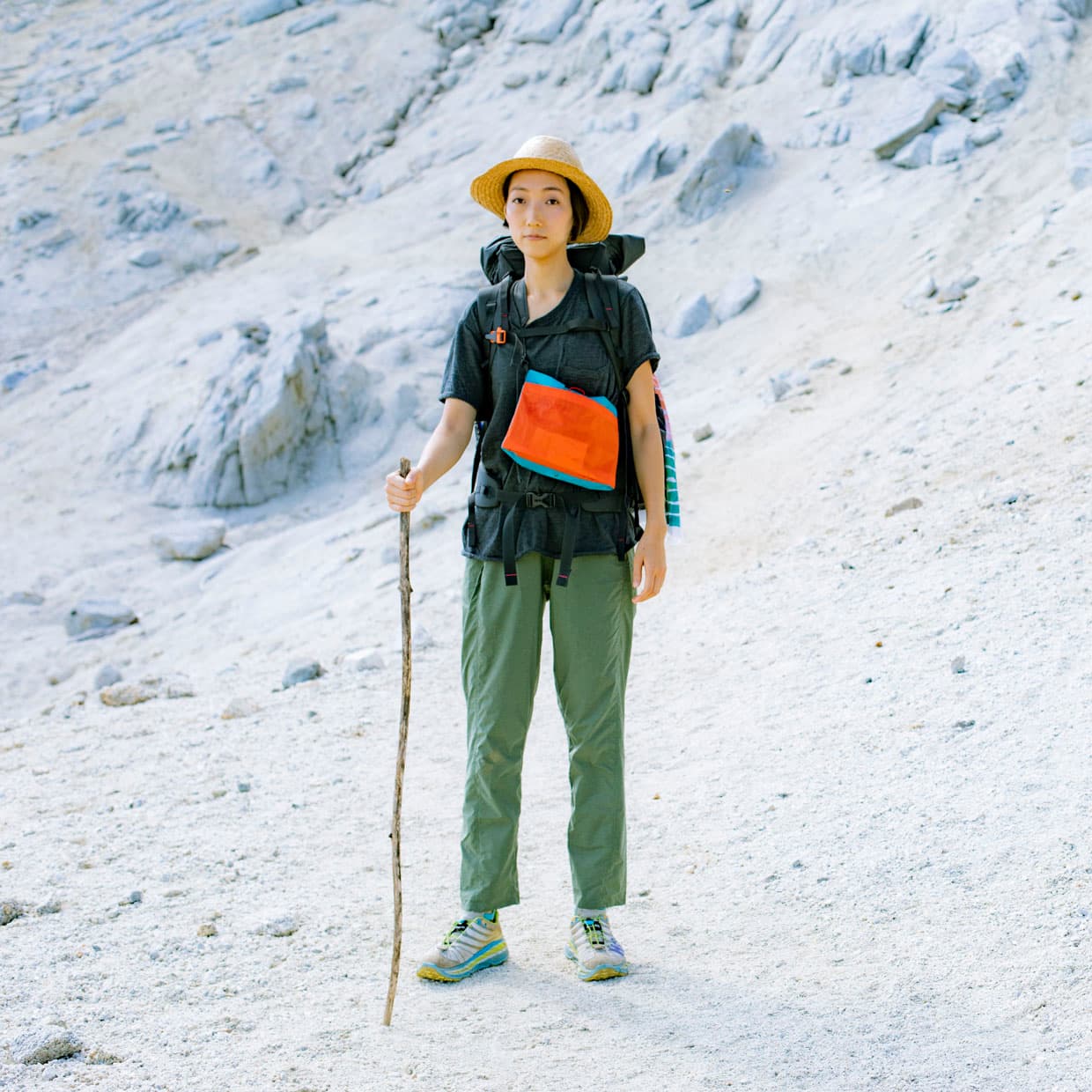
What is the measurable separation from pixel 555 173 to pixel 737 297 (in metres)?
10.5

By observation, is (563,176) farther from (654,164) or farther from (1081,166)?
(654,164)

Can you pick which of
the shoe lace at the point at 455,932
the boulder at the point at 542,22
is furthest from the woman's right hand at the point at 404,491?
the boulder at the point at 542,22

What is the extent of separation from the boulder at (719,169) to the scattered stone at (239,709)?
10.8m

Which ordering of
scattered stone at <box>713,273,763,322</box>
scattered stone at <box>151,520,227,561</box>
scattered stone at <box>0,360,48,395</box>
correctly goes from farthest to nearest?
scattered stone at <box>0,360,48,395</box>
scattered stone at <box>713,273,763,322</box>
scattered stone at <box>151,520,227,561</box>

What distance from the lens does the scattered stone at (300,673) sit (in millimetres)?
6715

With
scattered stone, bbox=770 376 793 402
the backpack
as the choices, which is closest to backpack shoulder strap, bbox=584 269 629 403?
the backpack

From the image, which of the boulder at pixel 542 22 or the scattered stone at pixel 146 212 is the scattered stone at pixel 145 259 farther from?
the boulder at pixel 542 22

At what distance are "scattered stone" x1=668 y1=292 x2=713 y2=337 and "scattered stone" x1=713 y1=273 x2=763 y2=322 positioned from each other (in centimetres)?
12

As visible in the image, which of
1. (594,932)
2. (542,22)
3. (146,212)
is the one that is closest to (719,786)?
(594,932)

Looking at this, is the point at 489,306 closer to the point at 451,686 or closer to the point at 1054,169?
the point at 451,686

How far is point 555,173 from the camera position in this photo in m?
3.19

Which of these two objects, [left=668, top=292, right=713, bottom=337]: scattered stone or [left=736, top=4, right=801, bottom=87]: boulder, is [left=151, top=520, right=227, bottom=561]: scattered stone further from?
[left=736, top=4, right=801, bottom=87]: boulder

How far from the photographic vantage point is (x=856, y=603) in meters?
5.78

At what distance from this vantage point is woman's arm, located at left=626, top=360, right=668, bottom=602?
10.5 ft
